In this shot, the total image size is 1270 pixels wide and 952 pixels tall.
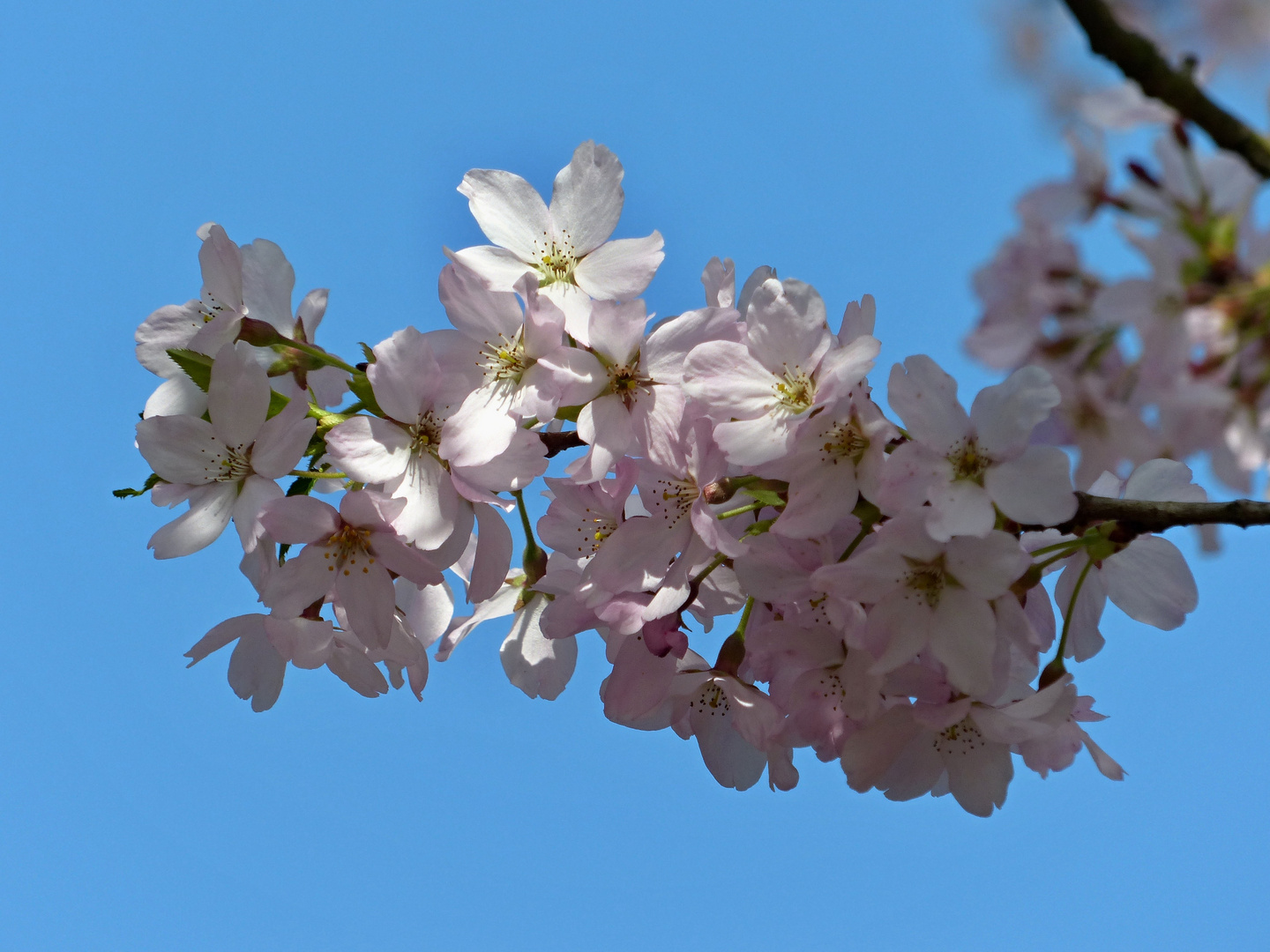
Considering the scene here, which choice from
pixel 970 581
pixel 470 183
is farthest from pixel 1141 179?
pixel 470 183

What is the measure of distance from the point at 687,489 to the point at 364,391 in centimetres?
54

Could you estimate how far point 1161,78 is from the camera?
39.1 inches

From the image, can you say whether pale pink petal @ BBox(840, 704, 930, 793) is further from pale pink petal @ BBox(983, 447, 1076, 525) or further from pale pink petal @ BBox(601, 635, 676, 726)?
pale pink petal @ BBox(983, 447, 1076, 525)

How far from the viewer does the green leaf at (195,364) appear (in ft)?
5.46

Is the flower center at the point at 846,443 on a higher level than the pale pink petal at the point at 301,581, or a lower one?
higher

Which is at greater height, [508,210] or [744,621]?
[508,210]

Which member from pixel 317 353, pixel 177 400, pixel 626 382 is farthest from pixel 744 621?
pixel 177 400

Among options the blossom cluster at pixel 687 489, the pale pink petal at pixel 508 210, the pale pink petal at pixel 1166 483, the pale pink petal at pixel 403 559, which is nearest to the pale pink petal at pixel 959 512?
the blossom cluster at pixel 687 489

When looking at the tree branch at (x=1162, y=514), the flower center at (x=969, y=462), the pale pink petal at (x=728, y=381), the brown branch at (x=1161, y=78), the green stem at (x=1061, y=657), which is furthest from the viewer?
the green stem at (x=1061, y=657)

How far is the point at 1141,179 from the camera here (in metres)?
1.18

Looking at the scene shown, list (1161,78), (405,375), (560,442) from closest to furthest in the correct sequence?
1. (1161,78)
2. (405,375)
3. (560,442)

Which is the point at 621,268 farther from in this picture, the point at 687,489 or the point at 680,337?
the point at 687,489

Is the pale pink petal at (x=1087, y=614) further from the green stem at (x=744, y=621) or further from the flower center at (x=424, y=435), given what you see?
the flower center at (x=424, y=435)

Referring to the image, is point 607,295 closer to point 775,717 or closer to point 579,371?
point 579,371
